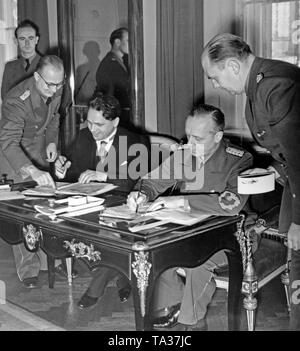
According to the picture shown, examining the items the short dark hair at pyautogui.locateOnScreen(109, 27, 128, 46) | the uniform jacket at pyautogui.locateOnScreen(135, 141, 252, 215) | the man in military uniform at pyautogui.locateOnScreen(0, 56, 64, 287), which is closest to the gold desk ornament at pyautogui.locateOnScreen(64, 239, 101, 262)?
the uniform jacket at pyautogui.locateOnScreen(135, 141, 252, 215)

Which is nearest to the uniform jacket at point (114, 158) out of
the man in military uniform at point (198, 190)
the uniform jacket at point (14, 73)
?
the man in military uniform at point (198, 190)

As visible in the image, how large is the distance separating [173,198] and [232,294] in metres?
0.60

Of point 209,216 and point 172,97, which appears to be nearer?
point 209,216

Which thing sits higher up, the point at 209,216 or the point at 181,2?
the point at 181,2

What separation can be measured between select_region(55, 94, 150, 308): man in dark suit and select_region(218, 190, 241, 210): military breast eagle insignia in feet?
2.70

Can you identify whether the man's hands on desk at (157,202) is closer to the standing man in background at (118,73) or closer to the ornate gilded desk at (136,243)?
the ornate gilded desk at (136,243)

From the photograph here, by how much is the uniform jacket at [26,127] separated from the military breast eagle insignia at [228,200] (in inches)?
56.7

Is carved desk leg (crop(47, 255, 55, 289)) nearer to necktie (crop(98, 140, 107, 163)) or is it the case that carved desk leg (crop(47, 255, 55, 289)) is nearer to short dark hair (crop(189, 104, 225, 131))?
necktie (crop(98, 140, 107, 163))

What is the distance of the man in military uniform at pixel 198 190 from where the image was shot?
8.80ft

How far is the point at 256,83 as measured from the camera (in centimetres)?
234

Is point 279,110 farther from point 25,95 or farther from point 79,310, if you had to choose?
point 25,95
